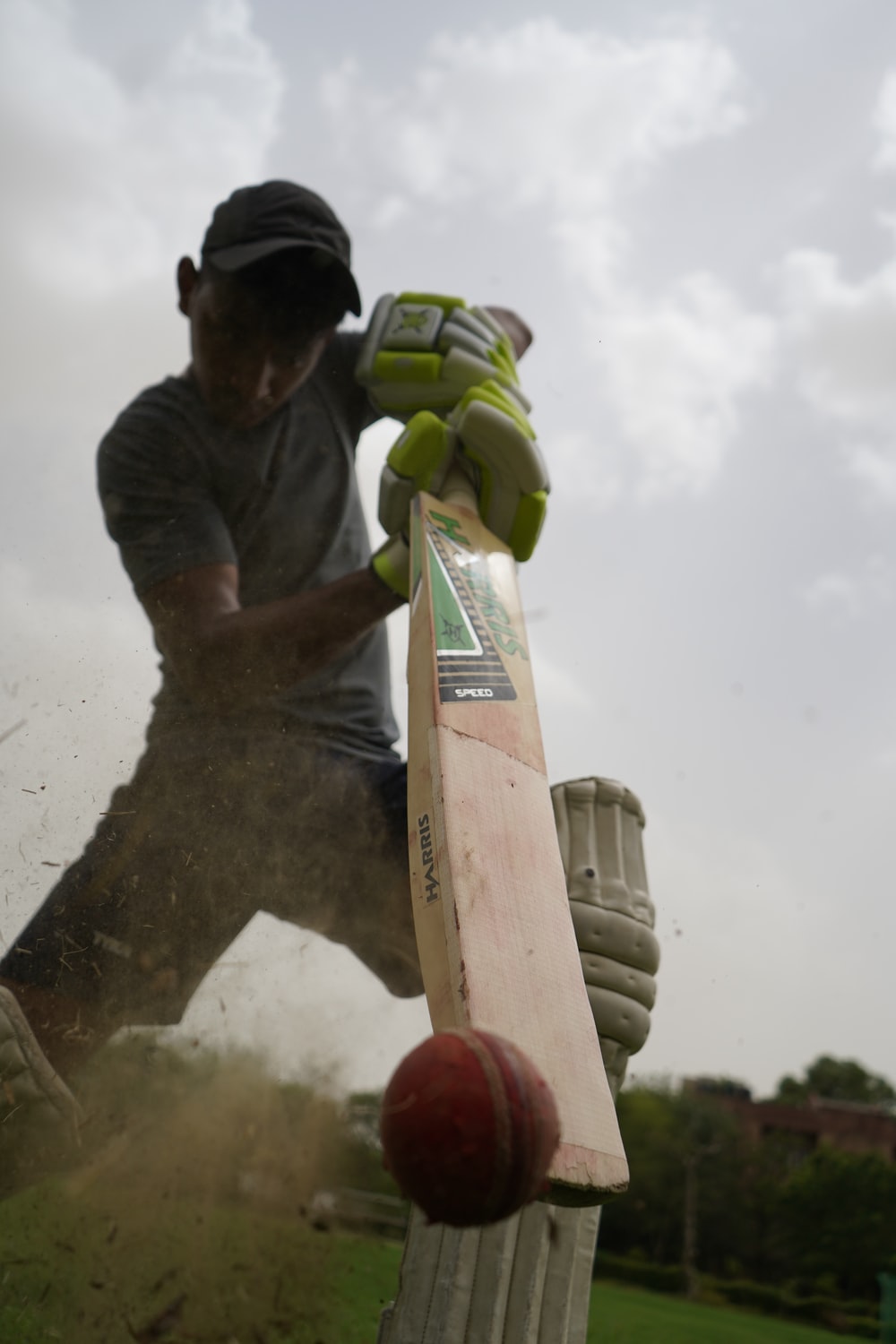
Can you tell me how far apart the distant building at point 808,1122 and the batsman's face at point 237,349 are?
20.7 meters

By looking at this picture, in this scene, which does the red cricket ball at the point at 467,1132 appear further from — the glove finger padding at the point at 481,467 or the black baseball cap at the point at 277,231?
the black baseball cap at the point at 277,231

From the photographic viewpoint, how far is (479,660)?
1426 mm

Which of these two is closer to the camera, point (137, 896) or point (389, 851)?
point (137, 896)

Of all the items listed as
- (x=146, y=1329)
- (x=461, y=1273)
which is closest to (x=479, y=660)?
(x=461, y=1273)

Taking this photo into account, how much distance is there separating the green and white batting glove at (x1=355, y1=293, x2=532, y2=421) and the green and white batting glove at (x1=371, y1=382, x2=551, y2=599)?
19 centimetres

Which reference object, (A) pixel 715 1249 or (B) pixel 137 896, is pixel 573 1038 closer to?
(B) pixel 137 896

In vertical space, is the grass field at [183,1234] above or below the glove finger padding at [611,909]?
below

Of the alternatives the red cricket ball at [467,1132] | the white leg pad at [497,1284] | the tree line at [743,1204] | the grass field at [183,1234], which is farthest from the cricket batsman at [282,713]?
the tree line at [743,1204]

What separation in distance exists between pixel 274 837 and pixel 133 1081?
460 millimetres

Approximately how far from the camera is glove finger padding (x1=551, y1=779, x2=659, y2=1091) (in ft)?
4.47

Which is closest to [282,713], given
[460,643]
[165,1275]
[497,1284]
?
[460,643]

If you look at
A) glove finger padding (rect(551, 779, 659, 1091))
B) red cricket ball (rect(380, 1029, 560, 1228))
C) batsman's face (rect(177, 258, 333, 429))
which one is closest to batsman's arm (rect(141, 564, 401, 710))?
batsman's face (rect(177, 258, 333, 429))

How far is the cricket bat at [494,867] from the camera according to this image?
3.17ft

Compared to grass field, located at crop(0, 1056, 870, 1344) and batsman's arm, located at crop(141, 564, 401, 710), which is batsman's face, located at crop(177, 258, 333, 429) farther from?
grass field, located at crop(0, 1056, 870, 1344)
